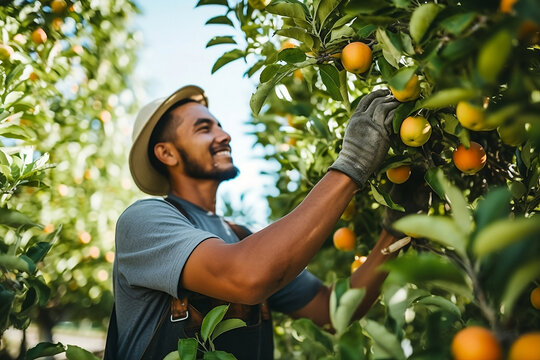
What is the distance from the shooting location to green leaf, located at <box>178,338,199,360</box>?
0.98 meters

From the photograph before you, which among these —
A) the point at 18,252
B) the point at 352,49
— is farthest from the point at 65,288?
the point at 352,49

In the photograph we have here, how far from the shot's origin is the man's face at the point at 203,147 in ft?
6.51

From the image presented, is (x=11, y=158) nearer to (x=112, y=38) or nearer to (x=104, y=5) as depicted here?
(x=104, y=5)

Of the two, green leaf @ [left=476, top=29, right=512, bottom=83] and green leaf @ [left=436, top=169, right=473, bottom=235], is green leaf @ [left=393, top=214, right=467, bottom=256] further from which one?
green leaf @ [left=476, top=29, right=512, bottom=83]

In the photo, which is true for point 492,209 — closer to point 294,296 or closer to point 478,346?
point 478,346

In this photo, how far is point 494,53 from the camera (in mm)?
568

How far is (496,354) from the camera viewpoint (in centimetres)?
60

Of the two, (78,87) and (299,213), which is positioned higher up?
(299,213)

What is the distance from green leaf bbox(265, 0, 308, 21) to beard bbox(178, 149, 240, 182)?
3.25ft

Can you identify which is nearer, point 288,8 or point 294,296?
point 288,8

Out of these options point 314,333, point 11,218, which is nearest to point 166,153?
point 11,218

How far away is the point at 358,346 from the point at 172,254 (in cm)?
68

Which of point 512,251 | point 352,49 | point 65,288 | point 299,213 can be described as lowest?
point 65,288

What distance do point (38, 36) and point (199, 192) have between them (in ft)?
3.31
